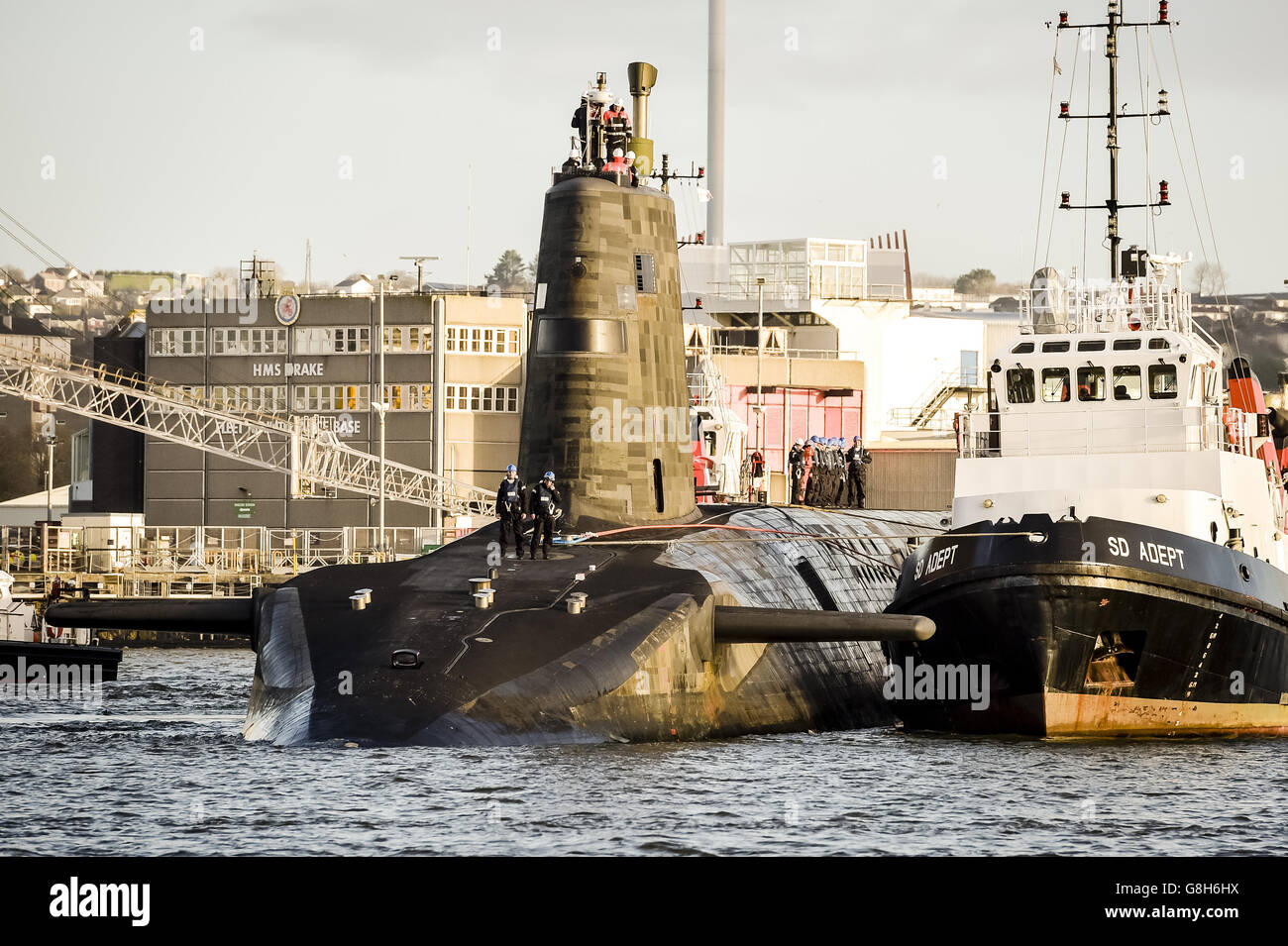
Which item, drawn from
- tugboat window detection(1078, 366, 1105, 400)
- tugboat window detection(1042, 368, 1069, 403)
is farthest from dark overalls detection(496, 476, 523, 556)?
tugboat window detection(1078, 366, 1105, 400)

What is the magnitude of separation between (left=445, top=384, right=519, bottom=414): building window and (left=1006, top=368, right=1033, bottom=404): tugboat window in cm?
5604

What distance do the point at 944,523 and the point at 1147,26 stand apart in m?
12.7

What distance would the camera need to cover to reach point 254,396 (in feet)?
296

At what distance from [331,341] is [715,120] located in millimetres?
36402

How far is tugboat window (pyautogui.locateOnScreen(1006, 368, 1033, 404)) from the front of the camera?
34.5m

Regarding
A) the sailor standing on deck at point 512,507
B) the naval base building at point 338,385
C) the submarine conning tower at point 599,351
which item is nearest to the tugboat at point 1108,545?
the submarine conning tower at point 599,351

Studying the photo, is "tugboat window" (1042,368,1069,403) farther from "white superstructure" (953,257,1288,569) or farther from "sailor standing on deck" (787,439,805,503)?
"sailor standing on deck" (787,439,805,503)

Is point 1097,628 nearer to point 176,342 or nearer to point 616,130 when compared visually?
point 616,130

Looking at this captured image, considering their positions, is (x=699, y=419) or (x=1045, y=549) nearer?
(x=1045, y=549)

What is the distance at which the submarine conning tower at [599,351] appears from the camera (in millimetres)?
32438

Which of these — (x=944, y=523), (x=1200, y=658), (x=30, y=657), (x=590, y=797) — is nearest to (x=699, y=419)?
(x=944, y=523)

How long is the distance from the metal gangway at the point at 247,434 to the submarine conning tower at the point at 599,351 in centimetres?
4657
